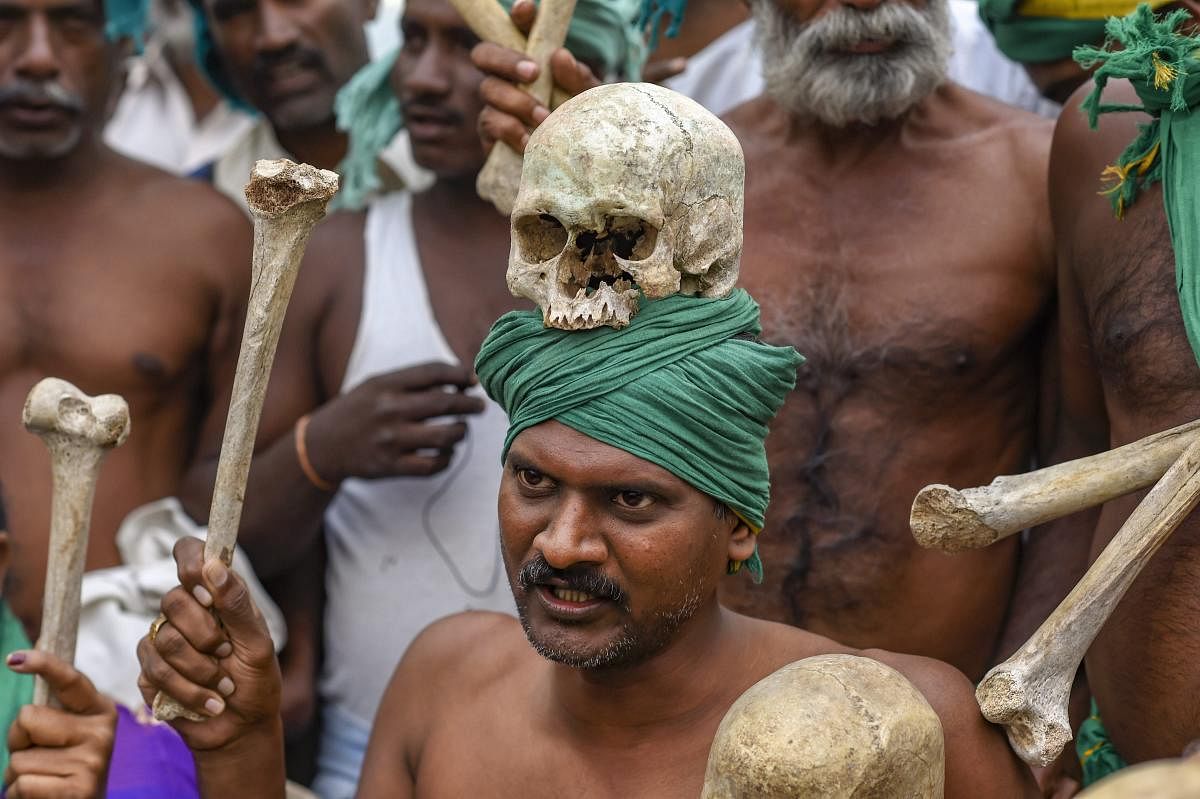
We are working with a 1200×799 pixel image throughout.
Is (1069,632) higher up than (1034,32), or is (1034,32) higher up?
(1034,32)

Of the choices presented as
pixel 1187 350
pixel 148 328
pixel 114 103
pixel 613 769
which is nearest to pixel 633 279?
pixel 613 769

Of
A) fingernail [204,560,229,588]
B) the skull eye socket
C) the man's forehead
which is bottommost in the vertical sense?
fingernail [204,560,229,588]

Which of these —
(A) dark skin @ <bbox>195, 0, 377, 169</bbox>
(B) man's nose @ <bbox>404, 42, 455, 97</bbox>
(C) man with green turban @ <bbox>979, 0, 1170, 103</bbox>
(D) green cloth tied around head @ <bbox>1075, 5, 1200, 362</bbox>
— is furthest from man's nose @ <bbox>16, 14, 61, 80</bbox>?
(D) green cloth tied around head @ <bbox>1075, 5, 1200, 362</bbox>

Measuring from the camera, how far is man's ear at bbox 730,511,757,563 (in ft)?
9.63

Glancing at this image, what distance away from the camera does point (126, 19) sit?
5.46 meters

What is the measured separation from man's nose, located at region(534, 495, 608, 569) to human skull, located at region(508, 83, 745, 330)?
29 centimetres

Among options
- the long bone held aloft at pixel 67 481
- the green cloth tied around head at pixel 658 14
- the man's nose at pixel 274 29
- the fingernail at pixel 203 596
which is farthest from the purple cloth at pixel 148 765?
the man's nose at pixel 274 29

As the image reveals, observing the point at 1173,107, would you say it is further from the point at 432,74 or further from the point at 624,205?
the point at 432,74

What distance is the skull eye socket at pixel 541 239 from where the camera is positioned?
291cm

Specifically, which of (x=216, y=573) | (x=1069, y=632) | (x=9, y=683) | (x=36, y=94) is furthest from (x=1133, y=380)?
(x=36, y=94)

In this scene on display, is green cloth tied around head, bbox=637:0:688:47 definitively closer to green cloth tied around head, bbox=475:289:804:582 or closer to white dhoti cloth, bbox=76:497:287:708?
white dhoti cloth, bbox=76:497:287:708

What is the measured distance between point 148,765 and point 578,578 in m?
1.57

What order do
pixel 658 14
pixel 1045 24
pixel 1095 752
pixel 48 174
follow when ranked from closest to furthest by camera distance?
pixel 1095 752 → pixel 1045 24 → pixel 658 14 → pixel 48 174

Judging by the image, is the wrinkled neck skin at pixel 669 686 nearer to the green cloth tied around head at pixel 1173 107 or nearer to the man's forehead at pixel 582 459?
the man's forehead at pixel 582 459
